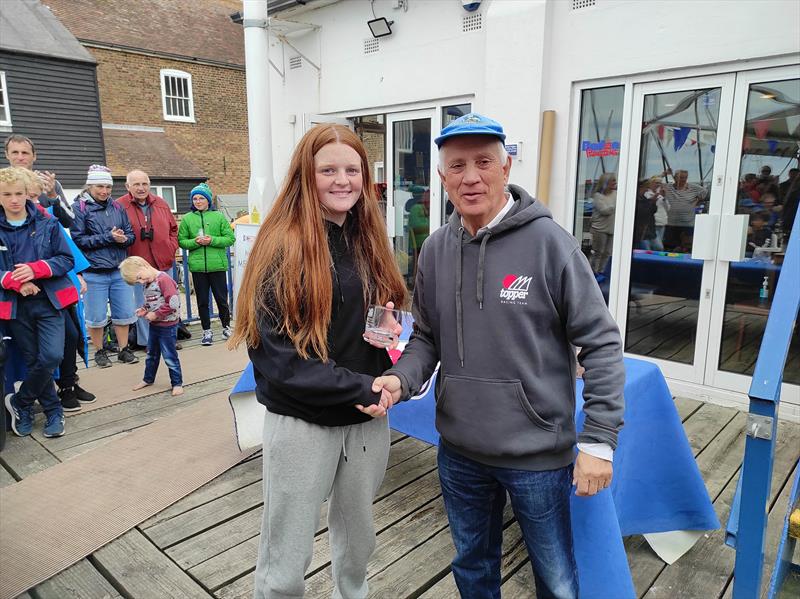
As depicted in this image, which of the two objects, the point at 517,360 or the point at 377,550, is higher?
the point at 517,360

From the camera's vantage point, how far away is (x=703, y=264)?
15.3ft

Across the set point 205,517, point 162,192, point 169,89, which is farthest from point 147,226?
point 169,89

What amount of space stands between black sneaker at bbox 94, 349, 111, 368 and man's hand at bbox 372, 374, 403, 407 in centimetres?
494

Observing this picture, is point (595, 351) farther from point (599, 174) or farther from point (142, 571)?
point (599, 174)

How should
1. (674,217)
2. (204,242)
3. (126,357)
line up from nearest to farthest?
(674,217), (126,357), (204,242)

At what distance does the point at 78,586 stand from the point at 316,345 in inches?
72.8

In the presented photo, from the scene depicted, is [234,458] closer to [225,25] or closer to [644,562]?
[644,562]

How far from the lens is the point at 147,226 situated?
588cm

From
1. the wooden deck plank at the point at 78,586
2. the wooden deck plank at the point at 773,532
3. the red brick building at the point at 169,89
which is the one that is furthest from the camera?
the red brick building at the point at 169,89

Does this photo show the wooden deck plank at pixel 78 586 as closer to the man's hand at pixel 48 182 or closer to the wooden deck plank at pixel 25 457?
the wooden deck plank at pixel 25 457

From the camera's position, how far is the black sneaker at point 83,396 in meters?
4.74

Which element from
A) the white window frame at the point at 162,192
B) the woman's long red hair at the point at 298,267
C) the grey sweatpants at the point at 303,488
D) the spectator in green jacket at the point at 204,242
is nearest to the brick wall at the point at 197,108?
the white window frame at the point at 162,192

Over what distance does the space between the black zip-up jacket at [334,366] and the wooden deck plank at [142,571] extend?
1247 millimetres

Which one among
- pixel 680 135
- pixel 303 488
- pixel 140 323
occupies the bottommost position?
pixel 140 323
